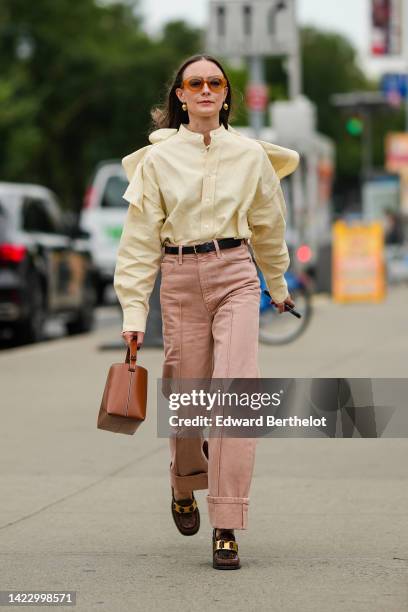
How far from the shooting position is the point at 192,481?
579 cm

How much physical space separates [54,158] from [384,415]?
50157 mm

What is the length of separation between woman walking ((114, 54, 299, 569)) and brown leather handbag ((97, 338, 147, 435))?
152 millimetres

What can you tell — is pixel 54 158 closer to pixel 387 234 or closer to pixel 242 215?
pixel 387 234

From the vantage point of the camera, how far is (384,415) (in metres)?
5.64

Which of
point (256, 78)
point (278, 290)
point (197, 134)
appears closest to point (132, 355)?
point (278, 290)

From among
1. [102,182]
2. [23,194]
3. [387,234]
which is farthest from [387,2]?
[23,194]

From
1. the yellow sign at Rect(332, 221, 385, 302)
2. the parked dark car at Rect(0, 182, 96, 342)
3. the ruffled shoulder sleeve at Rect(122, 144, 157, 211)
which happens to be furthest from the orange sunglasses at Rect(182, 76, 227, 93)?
the yellow sign at Rect(332, 221, 385, 302)

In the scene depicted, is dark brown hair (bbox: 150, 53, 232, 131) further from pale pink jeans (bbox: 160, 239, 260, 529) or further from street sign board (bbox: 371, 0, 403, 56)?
street sign board (bbox: 371, 0, 403, 56)

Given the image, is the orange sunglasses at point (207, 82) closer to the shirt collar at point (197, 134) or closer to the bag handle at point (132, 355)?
the shirt collar at point (197, 134)

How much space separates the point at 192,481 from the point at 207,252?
2.73 ft

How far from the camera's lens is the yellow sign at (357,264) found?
24750 mm

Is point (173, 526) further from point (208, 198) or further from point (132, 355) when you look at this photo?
point (208, 198)

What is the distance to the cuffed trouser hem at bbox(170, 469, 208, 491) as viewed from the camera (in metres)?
5.77

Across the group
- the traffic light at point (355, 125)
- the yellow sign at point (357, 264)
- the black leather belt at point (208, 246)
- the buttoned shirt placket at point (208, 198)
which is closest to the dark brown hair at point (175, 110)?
the buttoned shirt placket at point (208, 198)
